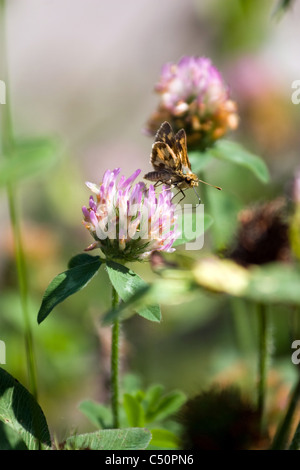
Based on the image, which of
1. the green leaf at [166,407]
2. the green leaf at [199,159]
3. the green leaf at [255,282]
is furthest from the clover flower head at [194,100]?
the green leaf at [255,282]

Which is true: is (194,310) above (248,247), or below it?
below

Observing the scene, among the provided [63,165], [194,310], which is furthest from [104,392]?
[63,165]

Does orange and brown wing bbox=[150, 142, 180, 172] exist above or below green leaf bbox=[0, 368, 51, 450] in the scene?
above

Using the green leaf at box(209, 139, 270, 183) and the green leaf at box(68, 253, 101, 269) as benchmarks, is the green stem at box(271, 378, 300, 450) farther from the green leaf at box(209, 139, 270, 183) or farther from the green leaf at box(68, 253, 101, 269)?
the green leaf at box(209, 139, 270, 183)

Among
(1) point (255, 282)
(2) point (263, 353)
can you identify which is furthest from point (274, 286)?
(2) point (263, 353)

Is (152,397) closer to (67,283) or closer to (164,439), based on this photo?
(164,439)

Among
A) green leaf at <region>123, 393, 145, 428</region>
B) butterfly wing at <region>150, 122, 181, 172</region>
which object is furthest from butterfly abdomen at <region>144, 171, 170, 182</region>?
green leaf at <region>123, 393, 145, 428</region>
